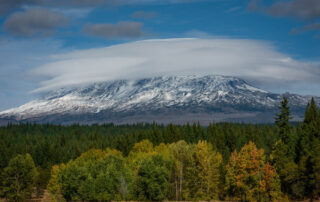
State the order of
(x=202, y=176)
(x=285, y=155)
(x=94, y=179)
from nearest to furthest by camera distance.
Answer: (x=285, y=155) < (x=202, y=176) < (x=94, y=179)

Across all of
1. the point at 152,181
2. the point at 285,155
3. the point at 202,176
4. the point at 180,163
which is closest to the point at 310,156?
the point at 285,155

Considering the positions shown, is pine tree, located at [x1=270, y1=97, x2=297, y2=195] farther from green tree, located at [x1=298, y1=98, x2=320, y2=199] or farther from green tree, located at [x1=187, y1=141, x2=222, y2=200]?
green tree, located at [x1=187, y1=141, x2=222, y2=200]

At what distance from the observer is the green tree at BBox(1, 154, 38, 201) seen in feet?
402

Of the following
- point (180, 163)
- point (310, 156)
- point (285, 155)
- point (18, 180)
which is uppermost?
point (310, 156)

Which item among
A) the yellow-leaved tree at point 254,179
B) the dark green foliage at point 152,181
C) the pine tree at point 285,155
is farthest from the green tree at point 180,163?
the pine tree at point 285,155

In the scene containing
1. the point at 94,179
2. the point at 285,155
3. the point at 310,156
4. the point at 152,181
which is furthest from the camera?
the point at 94,179

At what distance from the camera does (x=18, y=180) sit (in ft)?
413

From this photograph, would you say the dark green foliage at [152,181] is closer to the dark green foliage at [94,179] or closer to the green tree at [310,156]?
the dark green foliage at [94,179]

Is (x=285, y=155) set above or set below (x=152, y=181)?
above

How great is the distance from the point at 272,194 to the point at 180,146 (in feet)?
97.8

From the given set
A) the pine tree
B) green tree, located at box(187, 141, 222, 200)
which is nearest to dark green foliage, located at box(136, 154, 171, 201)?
green tree, located at box(187, 141, 222, 200)

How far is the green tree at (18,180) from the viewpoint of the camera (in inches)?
4828

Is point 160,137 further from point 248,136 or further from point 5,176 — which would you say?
point 5,176

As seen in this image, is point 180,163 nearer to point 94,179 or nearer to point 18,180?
point 94,179
